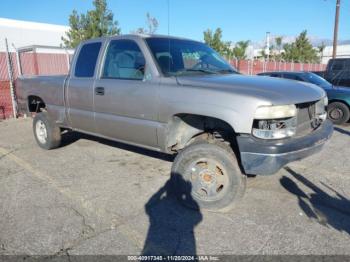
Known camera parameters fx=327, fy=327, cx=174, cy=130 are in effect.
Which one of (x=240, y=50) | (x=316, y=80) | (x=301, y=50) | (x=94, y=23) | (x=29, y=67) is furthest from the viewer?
(x=301, y=50)

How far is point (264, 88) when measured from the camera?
3443 millimetres

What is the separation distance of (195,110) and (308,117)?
1.38 metres

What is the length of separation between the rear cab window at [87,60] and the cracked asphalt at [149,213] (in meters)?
1.52

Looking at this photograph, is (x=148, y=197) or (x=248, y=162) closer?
(x=248, y=162)

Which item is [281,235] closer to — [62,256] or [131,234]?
[131,234]

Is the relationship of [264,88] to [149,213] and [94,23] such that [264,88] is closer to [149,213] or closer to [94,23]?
[149,213]

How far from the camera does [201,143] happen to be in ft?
12.5

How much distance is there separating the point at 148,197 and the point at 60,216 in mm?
1072

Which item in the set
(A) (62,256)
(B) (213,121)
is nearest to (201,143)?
(B) (213,121)

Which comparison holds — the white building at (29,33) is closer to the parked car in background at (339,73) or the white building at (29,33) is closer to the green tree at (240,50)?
the green tree at (240,50)

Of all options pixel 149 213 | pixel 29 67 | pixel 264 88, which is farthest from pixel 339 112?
pixel 29 67

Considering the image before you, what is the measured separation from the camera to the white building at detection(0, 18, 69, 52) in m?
34.9

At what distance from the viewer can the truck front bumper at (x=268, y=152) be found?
320cm

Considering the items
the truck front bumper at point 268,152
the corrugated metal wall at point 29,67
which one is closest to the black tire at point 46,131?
the truck front bumper at point 268,152
